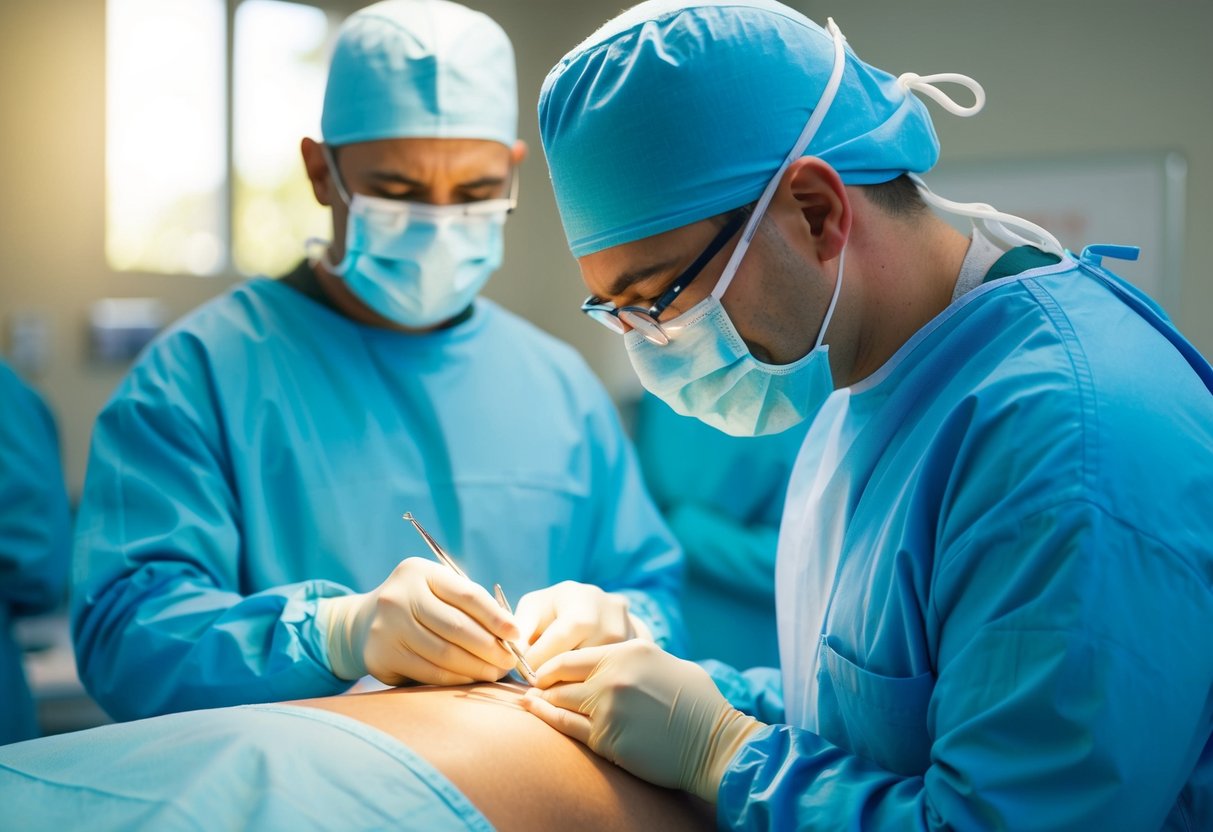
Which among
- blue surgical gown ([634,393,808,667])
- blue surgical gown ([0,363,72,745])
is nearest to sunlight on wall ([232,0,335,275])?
blue surgical gown ([0,363,72,745])

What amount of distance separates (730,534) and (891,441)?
1790 mm

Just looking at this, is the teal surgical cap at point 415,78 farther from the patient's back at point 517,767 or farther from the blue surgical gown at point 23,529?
the blue surgical gown at point 23,529

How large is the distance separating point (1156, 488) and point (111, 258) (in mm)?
3743

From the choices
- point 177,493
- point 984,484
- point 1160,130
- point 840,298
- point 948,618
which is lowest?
point 177,493

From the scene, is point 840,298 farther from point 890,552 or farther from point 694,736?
point 694,736

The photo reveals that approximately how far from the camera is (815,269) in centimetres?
122

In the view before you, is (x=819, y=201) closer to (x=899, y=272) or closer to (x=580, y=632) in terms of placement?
(x=899, y=272)

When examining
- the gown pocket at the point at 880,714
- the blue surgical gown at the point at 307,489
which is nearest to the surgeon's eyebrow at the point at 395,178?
the blue surgical gown at the point at 307,489

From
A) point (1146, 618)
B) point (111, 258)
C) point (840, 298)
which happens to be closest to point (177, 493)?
point (840, 298)

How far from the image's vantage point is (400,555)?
5.74 feet

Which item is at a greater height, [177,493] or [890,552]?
[890,552]

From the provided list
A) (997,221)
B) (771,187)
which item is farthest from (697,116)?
(997,221)

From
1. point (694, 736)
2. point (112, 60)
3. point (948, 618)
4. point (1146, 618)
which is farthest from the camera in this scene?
point (112, 60)

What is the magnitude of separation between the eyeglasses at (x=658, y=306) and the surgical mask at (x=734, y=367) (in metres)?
0.01
